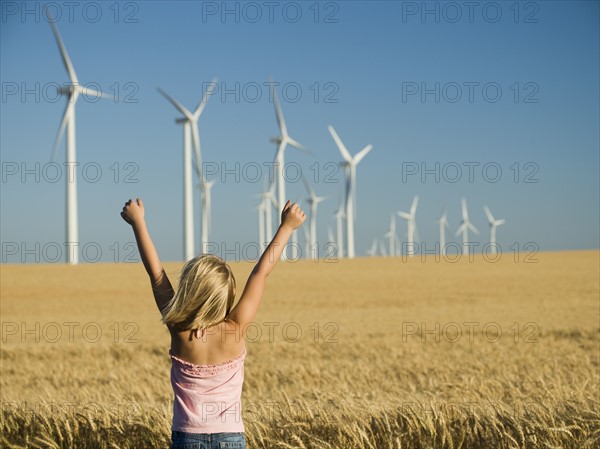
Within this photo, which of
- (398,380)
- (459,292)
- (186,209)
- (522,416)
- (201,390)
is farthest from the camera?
(186,209)

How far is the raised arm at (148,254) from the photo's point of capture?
4964mm

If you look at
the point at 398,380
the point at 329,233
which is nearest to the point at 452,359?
the point at 398,380

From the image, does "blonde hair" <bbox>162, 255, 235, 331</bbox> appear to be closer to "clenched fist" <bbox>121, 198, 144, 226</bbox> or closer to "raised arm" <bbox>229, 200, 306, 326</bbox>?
"raised arm" <bbox>229, 200, 306, 326</bbox>

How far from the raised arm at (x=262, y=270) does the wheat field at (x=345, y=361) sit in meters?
2.01

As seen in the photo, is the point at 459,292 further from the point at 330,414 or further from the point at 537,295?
the point at 330,414

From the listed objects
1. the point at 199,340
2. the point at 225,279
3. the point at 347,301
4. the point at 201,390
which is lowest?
the point at 347,301

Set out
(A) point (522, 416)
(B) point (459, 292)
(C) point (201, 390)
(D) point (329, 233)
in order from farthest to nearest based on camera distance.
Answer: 1. (D) point (329, 233)
2. (B) point (459, 292)
3. (A) point (522, 416)
4. (C) point (201, 390)

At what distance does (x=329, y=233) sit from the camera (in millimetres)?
117750

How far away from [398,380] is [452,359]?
13.2ft

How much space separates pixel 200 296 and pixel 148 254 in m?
0.72

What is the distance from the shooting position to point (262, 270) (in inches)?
189

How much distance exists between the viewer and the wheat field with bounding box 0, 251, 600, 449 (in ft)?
22.7

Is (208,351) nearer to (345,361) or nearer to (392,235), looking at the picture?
(345,361)

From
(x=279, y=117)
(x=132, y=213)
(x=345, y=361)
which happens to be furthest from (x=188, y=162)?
(x=132, y=213)
